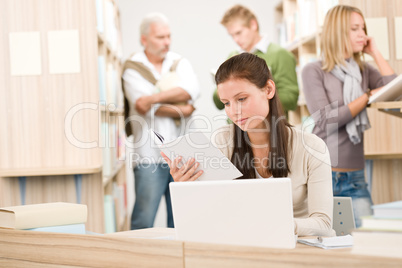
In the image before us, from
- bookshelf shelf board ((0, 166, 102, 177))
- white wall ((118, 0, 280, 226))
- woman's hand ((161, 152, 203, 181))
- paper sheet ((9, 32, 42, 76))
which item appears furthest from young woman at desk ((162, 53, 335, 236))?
white wall ((118, 0, 280, 226))

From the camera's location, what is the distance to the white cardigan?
4.94ft

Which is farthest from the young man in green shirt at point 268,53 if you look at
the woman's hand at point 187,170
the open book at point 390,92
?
the woman's hand at point 187,170

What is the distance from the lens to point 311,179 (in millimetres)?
1586

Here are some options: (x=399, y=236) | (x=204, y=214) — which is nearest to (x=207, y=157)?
(x=204, y=214)

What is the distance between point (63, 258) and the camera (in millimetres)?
1158

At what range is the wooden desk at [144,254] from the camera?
898mm

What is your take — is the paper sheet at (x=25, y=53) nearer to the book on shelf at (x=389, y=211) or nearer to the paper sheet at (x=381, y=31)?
the paper sheet at (x=381, y=31)

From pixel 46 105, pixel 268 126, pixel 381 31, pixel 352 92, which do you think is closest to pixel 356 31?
pixel 352 92

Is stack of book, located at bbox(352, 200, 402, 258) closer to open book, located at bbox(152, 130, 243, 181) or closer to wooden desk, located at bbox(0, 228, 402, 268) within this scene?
wooden desk, located at bbox(0, 228, 402, 268)

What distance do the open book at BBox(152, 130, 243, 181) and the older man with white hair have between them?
1.67m

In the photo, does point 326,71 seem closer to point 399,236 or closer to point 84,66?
point 84,66

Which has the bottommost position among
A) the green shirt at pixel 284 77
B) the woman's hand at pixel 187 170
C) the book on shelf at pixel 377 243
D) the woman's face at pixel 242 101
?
the book on shelf at pixel 377 243

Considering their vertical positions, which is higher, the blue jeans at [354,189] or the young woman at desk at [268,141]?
the young woman at desk at [268,141]

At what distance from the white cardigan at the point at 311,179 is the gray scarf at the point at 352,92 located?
809 mm
